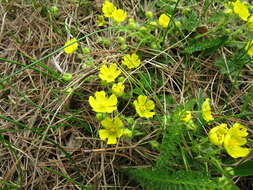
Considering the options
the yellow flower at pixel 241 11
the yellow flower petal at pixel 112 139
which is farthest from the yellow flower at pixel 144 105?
the yellow flower at pixel 241 11

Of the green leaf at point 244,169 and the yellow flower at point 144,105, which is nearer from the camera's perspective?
the green leaf at point 244,169

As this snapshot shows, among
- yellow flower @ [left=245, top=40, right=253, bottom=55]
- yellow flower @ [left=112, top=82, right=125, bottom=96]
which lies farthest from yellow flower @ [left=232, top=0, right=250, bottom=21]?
yellow flower @ [left=112, top=82, right=125, bottom=96]

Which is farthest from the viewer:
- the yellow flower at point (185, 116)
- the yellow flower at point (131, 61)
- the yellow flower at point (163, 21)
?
the yellow flower at point (163, 21)

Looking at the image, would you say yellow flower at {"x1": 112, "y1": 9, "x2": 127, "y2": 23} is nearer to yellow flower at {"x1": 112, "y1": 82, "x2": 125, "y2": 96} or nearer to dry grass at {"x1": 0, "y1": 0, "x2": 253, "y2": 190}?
dry grass at {"x1": 0, "y1": 0, "x2": 253, "y2": 190}

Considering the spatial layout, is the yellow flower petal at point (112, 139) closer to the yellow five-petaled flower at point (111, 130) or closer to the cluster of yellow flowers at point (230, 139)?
the yellow five-petaled flower at point (111, 130)

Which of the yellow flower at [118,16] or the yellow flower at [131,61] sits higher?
the yellow flower at [118,16]

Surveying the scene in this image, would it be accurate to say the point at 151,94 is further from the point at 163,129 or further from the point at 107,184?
the point at 107,184
